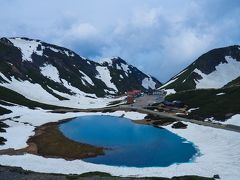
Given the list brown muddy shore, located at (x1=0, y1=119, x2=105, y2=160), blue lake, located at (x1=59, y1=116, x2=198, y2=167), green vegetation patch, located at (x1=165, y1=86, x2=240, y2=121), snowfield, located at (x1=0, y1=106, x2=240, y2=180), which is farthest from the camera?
green vegetation patch, located at (x1=165, y1=86, x2=240, y2=121)

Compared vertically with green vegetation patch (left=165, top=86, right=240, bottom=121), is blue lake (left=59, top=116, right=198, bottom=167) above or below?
below

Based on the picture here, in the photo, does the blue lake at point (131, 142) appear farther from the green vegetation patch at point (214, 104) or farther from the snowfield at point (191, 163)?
the green vegetation patch at point (214, 104)

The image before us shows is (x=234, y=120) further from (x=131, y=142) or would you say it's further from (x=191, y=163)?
(x=191, y=163)

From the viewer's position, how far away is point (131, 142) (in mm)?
84500

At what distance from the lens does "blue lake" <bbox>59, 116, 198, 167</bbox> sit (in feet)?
219

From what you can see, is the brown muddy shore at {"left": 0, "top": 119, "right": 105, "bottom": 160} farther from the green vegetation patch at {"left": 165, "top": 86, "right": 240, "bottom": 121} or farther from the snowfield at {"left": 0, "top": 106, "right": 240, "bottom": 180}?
the green vegetation patch at {"left": 165, "top": 86, "right": 240, "bottom": 121}

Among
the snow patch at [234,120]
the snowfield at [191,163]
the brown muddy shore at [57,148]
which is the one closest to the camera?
the snowfield at [191,163]

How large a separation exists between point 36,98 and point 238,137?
122 metres

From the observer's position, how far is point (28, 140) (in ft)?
285

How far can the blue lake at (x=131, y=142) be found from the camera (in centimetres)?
6675

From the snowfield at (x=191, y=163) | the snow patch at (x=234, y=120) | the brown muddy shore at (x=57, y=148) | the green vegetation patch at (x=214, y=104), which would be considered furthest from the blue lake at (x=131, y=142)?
the green vegetation patch at (x=214, y=104)

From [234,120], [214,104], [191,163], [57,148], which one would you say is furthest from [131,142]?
[214,104]

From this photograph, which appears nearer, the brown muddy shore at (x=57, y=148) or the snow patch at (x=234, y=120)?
the brown muddy shore at (x=57, y=148)

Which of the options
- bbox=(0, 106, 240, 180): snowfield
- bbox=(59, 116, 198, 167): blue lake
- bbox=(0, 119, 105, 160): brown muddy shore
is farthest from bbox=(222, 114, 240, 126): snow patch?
bbox=(0, 119, 105, 160): brown muddy shore
